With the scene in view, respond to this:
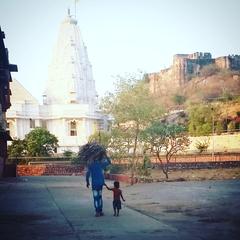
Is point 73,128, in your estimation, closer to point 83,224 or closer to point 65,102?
point 65,102

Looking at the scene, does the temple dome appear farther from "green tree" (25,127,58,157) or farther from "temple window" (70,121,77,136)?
"green tree" (25,127,58,157)

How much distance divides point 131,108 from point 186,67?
8206 centimetres

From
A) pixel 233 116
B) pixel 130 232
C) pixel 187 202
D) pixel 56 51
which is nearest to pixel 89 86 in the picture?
pixel 56 51

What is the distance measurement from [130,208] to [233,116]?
42379 millimetres

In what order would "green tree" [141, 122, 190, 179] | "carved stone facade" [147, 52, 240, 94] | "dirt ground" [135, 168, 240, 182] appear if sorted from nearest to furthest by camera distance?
"dirt ground" [135, 168, 240, 182], "green tree" [141, 122, 190, 179], "carved stone facade" [147, 52, 240, 94]

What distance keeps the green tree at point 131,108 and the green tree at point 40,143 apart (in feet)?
65.1

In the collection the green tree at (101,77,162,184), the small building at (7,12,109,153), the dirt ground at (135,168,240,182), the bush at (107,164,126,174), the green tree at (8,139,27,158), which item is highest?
the small building at (7,12,109,153)

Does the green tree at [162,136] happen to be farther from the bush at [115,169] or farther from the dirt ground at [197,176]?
the bush at [115,169]

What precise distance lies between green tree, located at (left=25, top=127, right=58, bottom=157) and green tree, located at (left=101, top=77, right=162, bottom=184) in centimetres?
1984

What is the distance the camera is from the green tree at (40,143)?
43.3 meters

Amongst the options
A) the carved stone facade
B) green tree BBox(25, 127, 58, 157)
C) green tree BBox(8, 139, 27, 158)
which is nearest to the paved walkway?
green tree BBox(25, 127, 58, 157)

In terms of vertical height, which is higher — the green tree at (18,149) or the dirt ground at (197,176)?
the green tree at (18,149)

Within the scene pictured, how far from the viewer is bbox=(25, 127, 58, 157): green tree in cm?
4331

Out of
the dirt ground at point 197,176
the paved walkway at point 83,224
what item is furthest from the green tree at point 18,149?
the paved walkway at point 83,224
